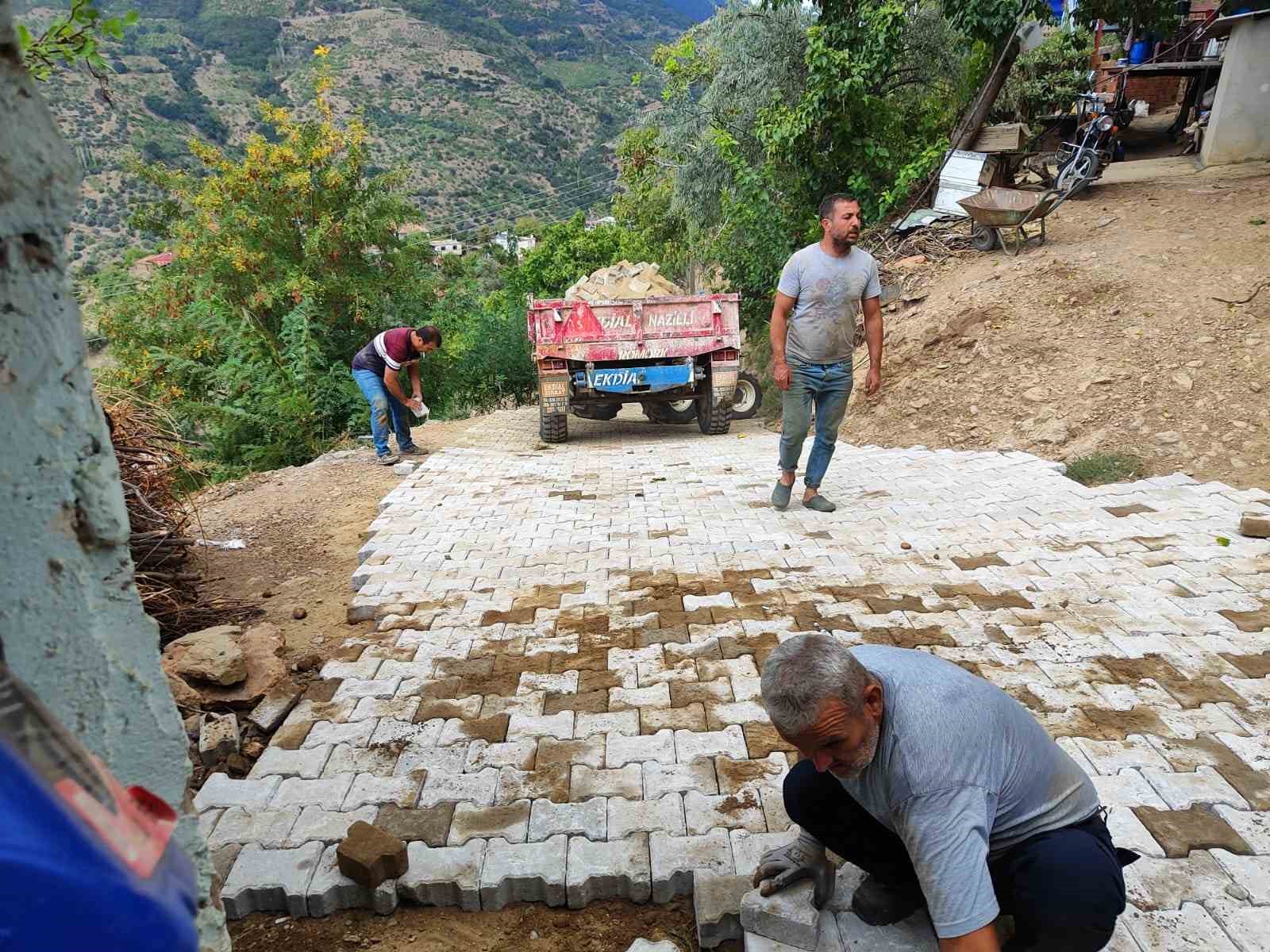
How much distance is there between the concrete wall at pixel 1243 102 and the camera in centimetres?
1067

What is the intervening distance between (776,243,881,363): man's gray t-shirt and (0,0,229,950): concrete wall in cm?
434

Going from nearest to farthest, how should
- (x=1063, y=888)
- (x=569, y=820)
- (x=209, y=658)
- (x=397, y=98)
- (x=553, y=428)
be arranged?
(x=1063, y=888) < (x=569, y=820) < (x=209, y=658) < (x=553, y=428) < (x=397, y=98)

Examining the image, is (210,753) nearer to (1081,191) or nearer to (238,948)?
(238,948)

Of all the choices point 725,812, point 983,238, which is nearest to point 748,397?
point 983,238

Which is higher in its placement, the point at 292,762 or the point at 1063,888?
the point at 1063,888

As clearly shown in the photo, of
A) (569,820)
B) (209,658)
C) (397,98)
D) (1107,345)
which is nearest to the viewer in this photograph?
(569,820)

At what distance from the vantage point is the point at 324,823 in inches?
107

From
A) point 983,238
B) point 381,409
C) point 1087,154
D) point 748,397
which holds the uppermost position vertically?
point 1087,154

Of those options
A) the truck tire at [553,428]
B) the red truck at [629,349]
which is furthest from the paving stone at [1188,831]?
the truck tire at [553,428]

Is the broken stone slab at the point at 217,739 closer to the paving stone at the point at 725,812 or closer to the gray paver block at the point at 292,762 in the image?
the gray paver block at the point at 292,762

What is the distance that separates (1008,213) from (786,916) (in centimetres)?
→ 912

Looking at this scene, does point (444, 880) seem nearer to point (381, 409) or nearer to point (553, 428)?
point (381, 409)

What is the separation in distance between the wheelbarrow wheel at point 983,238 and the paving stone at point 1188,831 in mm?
8655

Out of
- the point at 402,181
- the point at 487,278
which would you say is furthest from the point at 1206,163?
the point at 487,278
